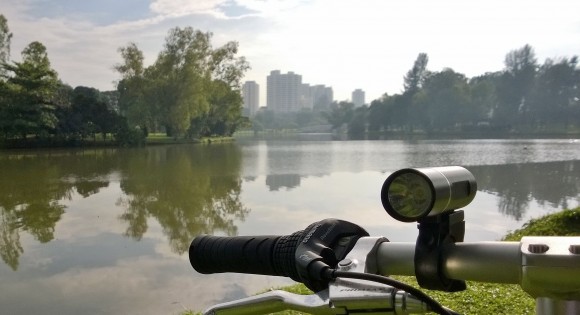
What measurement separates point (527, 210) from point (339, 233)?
9838 millimetres

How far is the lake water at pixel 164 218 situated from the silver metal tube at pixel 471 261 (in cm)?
406

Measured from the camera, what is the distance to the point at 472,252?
2.63ft

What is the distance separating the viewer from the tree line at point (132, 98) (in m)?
32.8

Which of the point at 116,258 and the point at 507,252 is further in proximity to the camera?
the point at 116,258

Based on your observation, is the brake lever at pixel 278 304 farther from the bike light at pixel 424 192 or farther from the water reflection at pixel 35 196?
the water reflection at pixel 35 196

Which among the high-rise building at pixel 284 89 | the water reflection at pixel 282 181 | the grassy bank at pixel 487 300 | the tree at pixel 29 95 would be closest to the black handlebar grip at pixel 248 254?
the grassy bank at pixel 487 300

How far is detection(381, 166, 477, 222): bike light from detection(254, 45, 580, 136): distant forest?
247 feet

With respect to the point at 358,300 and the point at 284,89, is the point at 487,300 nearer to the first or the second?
the point at 358,300

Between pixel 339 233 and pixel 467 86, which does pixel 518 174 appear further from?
pixel 467 86

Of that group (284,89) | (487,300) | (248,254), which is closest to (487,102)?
(487,300)

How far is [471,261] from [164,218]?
8.67 metres

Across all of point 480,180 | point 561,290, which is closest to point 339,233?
point 561,290

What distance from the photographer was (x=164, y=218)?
9.02 m

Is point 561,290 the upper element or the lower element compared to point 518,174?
upper
